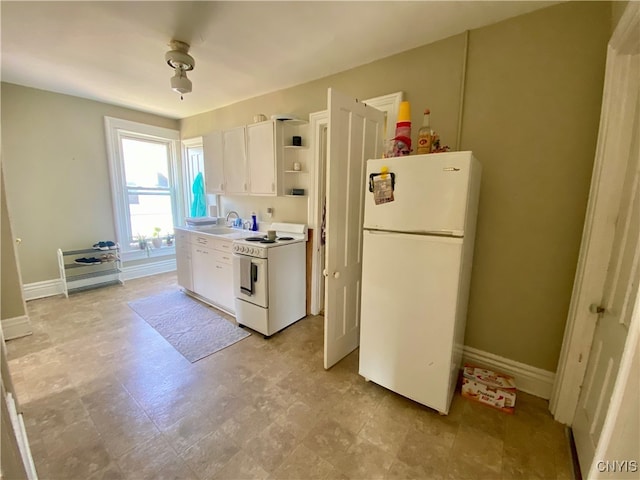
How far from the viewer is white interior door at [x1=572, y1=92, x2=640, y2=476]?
4.14ft

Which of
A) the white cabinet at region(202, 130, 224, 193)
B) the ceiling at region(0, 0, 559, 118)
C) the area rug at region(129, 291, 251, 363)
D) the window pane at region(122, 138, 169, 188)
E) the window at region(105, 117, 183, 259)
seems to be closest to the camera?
the ceiling at region(0, 0, 559, 118)

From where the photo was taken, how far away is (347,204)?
6.92ft

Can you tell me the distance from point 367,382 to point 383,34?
8.92 ft

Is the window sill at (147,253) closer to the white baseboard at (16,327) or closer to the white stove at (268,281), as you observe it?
the white baseboard at (16,327)

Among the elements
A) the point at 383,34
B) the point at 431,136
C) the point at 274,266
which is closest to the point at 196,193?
the point at 274,266

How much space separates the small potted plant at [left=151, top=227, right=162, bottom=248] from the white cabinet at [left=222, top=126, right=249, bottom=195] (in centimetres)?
188

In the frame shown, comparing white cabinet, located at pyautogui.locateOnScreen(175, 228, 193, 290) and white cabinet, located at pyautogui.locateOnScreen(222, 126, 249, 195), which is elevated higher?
white cabinet, located at pyautogui.locateOnScreen(222, 126, 249, 195)

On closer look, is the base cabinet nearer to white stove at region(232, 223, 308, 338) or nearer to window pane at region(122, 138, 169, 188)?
white stove at region(232, 223, 308, 338)

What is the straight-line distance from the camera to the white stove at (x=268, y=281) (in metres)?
2.59

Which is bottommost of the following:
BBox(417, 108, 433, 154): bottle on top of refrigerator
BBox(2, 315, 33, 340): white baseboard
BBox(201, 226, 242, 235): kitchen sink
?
BBox(2, 315, 33, 340): white baseboard

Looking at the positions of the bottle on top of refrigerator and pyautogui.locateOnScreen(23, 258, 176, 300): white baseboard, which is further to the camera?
pyautogui.locateOnScreen(23, 258, 176, 300): white baseboard

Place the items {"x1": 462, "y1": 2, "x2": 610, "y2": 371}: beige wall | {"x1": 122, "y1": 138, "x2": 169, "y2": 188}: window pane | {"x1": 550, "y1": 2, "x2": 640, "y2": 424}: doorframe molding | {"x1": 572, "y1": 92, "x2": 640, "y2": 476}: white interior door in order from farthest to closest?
{"x1": 122, "y1": 138, "x2": 169, "y2": 188}: window pane
{"x1": 462, "y1": 2, "x2": 610, "y2": 371}: beige wall
{"x1": 550, "y1": 2, "x2": 640, "y2": 424}: doorframe molding
{"x1": 572, "y1": 92, "x2": 640, "y2": 476}: white interior door

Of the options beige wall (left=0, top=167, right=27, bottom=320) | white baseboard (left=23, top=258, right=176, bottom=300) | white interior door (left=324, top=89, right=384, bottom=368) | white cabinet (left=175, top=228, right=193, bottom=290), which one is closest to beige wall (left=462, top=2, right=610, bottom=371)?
white interior door (left=324, top=89, right=384, bottom=368)

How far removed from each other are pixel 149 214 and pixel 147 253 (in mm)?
674
